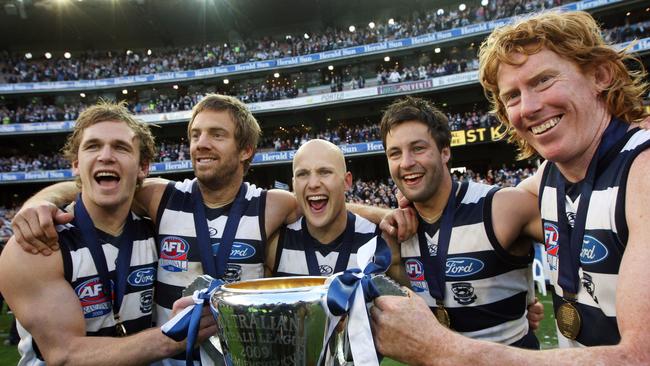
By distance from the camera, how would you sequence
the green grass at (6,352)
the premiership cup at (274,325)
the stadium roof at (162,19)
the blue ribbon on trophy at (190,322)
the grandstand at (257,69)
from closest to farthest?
the premiership cup at (274,325)
the blue ribbon on trophy at (190,322)
the green grass at (6,352)
the grandstand at (257,69)
the stadium roof at (162,19)

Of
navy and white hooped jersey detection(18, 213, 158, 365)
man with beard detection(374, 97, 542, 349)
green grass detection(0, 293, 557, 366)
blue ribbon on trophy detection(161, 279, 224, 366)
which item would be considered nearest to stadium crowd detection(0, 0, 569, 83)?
green grass detection(0, 293, 557, 366)

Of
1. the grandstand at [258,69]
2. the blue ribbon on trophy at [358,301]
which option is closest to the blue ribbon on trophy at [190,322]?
the blue ribbon on trophy at [358,301]

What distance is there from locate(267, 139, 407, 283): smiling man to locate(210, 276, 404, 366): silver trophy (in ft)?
4.36

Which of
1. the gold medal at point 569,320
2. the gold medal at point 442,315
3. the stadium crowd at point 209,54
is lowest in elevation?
the gold medal at point 442,315

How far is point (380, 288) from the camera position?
47.1 inches

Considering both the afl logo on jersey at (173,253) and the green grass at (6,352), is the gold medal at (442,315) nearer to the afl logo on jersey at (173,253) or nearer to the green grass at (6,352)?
the afl logo on jersey at (173,253)

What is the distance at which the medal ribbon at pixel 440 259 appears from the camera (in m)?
2.27

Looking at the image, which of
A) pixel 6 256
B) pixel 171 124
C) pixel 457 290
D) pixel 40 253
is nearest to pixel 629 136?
pixel 457 290

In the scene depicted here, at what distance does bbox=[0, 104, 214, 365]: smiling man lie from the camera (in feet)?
5.99

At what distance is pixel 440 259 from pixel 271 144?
26252 mm

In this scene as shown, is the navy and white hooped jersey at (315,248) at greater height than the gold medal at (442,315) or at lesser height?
greater

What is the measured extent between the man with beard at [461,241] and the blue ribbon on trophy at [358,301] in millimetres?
1219

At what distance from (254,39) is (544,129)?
108 feet

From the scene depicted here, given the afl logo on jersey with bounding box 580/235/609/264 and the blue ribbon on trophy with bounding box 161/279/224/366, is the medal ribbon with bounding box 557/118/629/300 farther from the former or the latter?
the blue ribbon on trophy with bounding box 161/279/224/366
